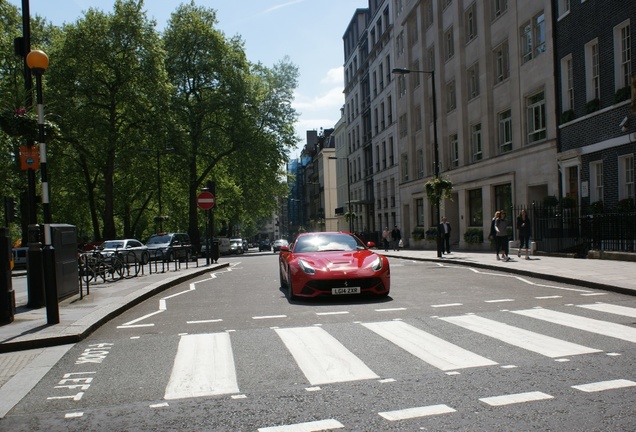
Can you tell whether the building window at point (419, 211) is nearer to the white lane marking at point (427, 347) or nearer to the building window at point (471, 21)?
the building window at point (471, 21)

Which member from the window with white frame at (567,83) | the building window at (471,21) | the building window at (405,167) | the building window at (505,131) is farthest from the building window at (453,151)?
the window with white frame at (567,83)

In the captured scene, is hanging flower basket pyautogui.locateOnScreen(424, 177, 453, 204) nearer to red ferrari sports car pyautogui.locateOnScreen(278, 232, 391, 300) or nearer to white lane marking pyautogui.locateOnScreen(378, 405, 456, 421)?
red ferrari sports car pyautogui.locateOnScreen(278, 232, 391, 300)

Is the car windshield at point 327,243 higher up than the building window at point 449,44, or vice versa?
the building window at point 449,44

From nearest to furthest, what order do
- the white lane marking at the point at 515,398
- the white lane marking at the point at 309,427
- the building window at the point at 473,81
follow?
1. the white lane marking at the point at 309,427
2. the white lane marking at the point at 515,398
3. the building window at the point at 473,81

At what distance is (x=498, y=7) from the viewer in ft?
97.7

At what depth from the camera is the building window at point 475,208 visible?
32.5 meters

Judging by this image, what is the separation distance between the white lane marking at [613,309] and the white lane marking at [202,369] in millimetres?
5564

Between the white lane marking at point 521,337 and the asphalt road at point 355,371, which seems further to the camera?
the white lane marking at point 521,337

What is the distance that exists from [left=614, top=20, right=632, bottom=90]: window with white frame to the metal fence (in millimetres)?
4700

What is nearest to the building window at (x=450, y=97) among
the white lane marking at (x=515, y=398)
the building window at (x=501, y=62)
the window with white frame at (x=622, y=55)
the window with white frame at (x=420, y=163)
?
the building window at (x=501, y=62)

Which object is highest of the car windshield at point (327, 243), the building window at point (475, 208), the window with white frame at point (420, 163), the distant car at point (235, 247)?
the window with white frame at point (420, 163)

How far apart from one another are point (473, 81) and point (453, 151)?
4.85 meters

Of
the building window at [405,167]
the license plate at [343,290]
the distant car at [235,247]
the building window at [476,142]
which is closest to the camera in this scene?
the license plate at [343,290]

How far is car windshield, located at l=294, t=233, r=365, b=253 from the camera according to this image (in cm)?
1221
